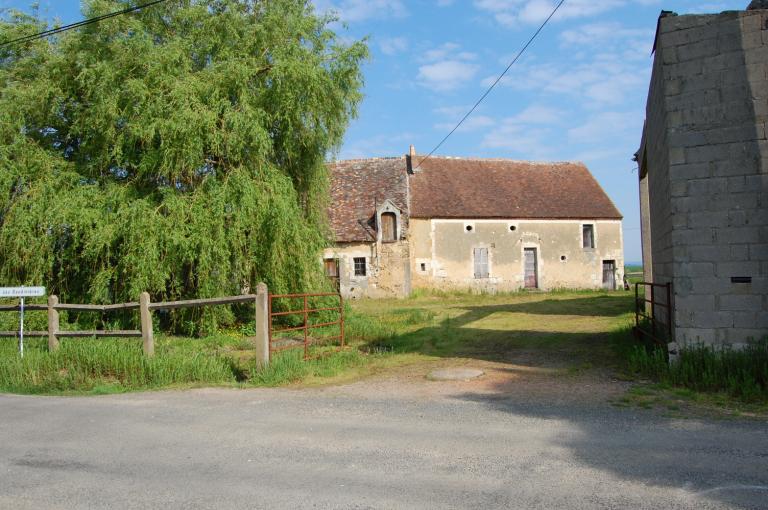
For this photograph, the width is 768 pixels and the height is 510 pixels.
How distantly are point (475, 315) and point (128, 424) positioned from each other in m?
11.8

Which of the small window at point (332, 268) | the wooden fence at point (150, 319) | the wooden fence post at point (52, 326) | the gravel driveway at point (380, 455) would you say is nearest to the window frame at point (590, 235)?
the small window at point (332, 268)

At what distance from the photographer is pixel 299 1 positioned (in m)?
14.5

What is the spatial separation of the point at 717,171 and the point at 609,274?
2198 cm

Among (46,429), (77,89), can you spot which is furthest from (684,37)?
(77,89)

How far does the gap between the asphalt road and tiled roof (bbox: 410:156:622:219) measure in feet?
65.7

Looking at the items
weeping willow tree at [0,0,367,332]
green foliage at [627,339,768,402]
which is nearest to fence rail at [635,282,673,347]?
green foliage at [627,339,768,402]

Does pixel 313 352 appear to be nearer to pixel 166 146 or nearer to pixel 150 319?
pixel 150 319

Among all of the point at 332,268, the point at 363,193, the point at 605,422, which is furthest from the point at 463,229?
the point at 605,422

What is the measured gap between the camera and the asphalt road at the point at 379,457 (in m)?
3.84

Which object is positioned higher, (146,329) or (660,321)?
(146,329)

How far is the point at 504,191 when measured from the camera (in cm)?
2816

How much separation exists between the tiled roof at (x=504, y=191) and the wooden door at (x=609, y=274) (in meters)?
2.32

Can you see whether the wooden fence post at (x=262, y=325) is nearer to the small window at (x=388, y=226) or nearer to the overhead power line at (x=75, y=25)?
the overhead power line at (x=75, y=25)

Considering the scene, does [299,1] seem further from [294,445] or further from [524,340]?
[294,445]
